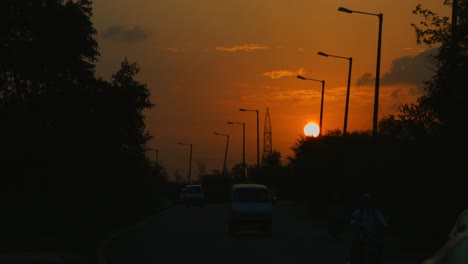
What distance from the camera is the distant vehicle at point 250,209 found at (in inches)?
1571

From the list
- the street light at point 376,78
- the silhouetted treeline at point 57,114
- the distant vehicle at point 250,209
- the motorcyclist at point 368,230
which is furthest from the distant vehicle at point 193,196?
the motorcyclist at point 368,230

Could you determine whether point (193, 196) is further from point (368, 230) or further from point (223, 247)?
point (368, 230)

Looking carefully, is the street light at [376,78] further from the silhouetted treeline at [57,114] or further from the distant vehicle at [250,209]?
the silhouetted treeline at [57,114]

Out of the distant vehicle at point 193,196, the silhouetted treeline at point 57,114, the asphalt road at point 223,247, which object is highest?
the silhouetted treeline at point 57,114

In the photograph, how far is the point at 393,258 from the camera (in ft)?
90.1

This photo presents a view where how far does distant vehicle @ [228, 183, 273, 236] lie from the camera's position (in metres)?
39.9

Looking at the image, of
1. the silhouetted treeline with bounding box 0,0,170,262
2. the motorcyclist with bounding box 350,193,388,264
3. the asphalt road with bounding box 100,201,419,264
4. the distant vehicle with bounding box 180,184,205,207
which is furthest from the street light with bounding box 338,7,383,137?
the distant vehicle with bounding box 180,184,205,207

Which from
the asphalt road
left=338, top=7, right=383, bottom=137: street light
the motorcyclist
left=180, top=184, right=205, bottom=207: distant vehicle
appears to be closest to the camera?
the motorcyclist

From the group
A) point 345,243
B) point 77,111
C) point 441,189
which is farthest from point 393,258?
point 77,111

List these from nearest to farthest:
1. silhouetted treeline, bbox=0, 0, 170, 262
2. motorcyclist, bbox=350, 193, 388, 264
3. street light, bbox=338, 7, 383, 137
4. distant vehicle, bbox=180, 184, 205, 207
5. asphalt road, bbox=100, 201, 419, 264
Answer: motorcyclist, bbox=350, 193, 388, 264, asphalt road, bbox=100, 201, 419, 264, silhouetted treeline, bbox=0, 0, 170, 262, street light, bbox=338, 7, 383, 137, distant vehicle, bbox=180, 184, 205, 207

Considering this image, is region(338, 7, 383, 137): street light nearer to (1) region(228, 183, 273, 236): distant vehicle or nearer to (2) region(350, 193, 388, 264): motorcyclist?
(1) region(228, 183, 273, 236): distant vehicle

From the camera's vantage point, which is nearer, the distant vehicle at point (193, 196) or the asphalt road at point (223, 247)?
the asphalt road at point (223, 247)

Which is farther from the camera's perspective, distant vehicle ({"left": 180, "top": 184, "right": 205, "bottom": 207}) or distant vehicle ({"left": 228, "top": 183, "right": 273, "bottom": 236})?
distant vehicle ({"left": 180, "top": 184, "right": 205, "bottom": 207})

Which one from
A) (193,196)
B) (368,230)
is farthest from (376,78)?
(193,196)
